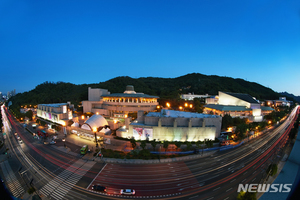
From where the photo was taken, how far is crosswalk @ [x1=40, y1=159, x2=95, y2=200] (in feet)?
56.7

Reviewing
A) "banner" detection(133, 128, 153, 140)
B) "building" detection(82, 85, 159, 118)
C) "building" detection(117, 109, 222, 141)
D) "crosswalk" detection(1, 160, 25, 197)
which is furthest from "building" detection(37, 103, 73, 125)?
"banner" detection(133, 128, 153, 140)

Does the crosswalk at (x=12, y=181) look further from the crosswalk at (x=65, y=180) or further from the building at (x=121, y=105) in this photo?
the building at (x=121, y=105)

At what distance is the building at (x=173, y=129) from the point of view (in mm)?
31828

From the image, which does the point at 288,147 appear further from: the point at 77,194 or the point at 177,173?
the point at 77,194

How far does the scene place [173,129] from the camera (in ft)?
104

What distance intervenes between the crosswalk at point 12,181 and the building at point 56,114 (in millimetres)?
22401

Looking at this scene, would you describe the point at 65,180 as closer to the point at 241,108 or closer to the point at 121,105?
the point at 121,105

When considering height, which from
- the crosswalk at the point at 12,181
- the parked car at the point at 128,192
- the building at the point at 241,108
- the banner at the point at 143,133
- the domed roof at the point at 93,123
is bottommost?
the crosswalk at the point at 12,181

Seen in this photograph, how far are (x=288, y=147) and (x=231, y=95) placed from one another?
35.2m

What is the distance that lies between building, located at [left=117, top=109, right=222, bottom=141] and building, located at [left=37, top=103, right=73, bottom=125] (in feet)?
87.4

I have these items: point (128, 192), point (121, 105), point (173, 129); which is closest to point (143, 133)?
point (173, 129)

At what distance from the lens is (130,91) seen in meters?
64.1

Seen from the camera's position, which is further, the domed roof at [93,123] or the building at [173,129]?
the domed roof at [93,123]

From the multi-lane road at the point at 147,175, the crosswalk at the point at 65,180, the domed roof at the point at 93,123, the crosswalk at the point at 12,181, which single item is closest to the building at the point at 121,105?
the domed roof at the point at 93,123
